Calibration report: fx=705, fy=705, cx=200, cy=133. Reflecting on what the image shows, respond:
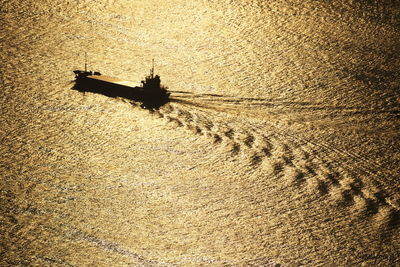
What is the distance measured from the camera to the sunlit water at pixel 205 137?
688 millimetres

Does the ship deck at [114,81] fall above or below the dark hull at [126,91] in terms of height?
above

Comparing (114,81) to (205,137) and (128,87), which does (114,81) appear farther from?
(205,137)

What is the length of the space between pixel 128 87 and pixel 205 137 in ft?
0.52

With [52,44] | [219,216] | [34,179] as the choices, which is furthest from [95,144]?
[52,44]

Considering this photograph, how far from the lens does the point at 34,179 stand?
80 centimetres

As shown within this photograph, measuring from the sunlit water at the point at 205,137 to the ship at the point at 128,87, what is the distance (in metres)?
0.01

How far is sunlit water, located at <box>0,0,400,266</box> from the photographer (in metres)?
0.69

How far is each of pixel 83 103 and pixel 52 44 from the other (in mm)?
221

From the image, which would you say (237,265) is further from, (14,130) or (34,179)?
(14,130)

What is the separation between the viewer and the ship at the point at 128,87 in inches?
37.5

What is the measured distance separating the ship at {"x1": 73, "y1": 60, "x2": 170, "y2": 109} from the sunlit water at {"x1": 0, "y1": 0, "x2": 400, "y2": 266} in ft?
0.05

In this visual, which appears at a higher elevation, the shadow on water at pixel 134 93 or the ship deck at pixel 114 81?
the ship deck at pixel 114 81

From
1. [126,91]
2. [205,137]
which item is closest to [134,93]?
[126,91]

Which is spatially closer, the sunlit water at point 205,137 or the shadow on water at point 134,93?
the sunlit water at point 205,137
